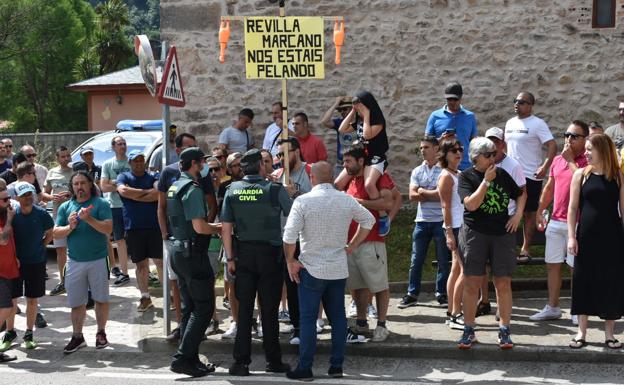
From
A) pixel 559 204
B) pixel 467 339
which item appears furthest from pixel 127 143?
pixel 467 339

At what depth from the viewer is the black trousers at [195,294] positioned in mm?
7812

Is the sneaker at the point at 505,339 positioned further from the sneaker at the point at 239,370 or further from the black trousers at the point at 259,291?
the sneaker at the point at 239,370

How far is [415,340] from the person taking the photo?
27.1 feet

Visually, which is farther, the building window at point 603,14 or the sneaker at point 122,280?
the building window at point 603,14

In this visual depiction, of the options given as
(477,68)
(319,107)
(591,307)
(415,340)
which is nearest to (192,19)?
(319,107)

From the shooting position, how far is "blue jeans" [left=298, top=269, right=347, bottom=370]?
24.6 feet

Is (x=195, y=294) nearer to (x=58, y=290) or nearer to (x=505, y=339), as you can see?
(x=505, y=339)

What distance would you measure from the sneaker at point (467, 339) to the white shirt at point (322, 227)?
1.29 metres

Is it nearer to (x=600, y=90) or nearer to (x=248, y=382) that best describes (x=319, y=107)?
(x=600, y=90)

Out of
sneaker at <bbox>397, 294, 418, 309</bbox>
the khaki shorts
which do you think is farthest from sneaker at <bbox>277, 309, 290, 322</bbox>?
sneaker at <bbox>397, 294, 418, 309</bbox>

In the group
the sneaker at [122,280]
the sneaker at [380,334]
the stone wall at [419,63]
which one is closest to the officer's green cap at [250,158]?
the sneaker at [380,334]

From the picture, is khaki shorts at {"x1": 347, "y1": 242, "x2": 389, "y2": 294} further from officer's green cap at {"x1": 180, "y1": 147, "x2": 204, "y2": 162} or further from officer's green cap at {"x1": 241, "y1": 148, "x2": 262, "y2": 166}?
officer's green cap at {"x1": 180, "y1": 147, "x2": 204, "y2": 162}

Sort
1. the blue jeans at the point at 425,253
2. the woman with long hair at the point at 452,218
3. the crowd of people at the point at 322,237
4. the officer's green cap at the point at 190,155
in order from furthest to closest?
the blue jeans at the point at 425,253 < the woman with long hair at the point at 452,218 < the officer's green cap at the point at 190,155 < the crowd of people at the point at 322,237

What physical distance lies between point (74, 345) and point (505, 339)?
168 inches
